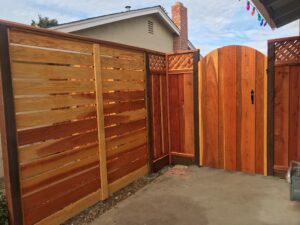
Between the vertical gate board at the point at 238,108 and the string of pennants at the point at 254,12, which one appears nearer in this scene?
the string of pennants at the point at 254,12

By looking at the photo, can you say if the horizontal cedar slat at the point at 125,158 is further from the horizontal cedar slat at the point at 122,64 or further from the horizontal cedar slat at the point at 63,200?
the horizontal cedar slat at the point at 122,64

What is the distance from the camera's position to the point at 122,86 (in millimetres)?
3764

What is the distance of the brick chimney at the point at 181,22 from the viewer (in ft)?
32.8

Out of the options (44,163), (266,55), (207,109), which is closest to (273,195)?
(207,109)

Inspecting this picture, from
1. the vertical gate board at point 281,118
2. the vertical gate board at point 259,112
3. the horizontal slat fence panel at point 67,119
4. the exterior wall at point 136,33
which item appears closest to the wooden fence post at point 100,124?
the horizontal slat fence panel at point 67,119

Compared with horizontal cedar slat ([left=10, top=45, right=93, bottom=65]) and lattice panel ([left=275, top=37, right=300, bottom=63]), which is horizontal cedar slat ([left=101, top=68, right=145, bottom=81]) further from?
lattice panel ([left=275, top=37, right=300, bottom=63])

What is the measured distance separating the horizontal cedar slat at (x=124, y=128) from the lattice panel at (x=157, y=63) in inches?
36.8

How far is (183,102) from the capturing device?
4801 mm

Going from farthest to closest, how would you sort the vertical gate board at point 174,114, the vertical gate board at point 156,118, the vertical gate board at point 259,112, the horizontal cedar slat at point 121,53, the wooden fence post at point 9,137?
the vertical gate board at point 174,114 → the vertical gate board at point 156,118 → the vertical gate board at point 259,112 → the horizontal cedar slat at point 121,53 → the wooden fence post at point 9,137

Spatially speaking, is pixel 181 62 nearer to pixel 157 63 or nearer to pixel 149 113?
pixel 157 63

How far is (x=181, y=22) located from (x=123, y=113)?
7.51m

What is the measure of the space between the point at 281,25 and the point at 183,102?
2.64 meters

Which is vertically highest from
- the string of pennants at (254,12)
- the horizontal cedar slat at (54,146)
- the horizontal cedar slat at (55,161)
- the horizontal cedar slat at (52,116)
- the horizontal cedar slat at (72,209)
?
the string of pennants at (254,12)

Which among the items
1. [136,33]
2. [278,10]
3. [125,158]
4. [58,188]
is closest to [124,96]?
[125,158]
